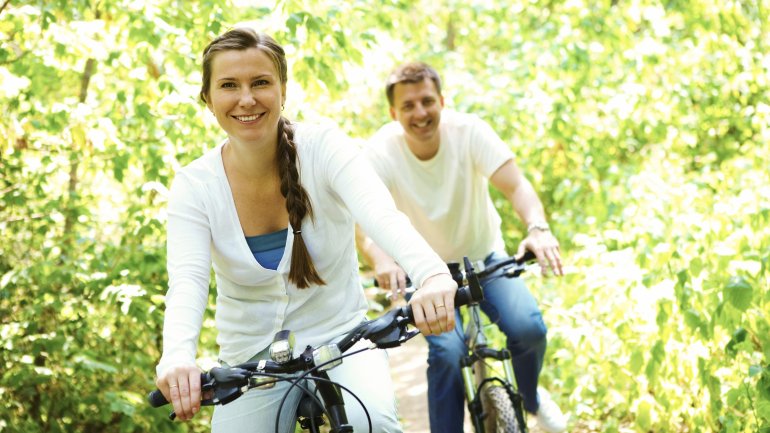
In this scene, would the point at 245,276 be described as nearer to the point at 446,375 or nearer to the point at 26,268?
the point at 446,375

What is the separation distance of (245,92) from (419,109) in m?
1.41

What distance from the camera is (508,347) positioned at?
143 inches

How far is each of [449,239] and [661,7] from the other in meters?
4.61

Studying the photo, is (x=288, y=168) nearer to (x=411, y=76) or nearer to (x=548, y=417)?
(x=411, y=76)

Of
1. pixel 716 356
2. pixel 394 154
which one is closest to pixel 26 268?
pixel 394 154

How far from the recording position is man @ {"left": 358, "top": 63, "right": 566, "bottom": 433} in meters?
3.53

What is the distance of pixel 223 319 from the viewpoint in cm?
271

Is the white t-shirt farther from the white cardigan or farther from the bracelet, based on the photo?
the white cardigan

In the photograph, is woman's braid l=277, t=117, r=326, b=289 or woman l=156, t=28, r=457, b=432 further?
woman's braid l=277, t=117, r=326, b=289

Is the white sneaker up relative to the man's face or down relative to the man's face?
down

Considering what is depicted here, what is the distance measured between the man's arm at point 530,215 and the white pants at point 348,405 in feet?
3.26

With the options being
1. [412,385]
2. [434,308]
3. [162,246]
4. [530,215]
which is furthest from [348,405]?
[412,385]

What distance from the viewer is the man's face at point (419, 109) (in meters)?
3.77

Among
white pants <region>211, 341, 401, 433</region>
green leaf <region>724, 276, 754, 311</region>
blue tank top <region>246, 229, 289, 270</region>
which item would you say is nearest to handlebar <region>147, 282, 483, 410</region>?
white pants <region>211, 341, 401, 433</region>
